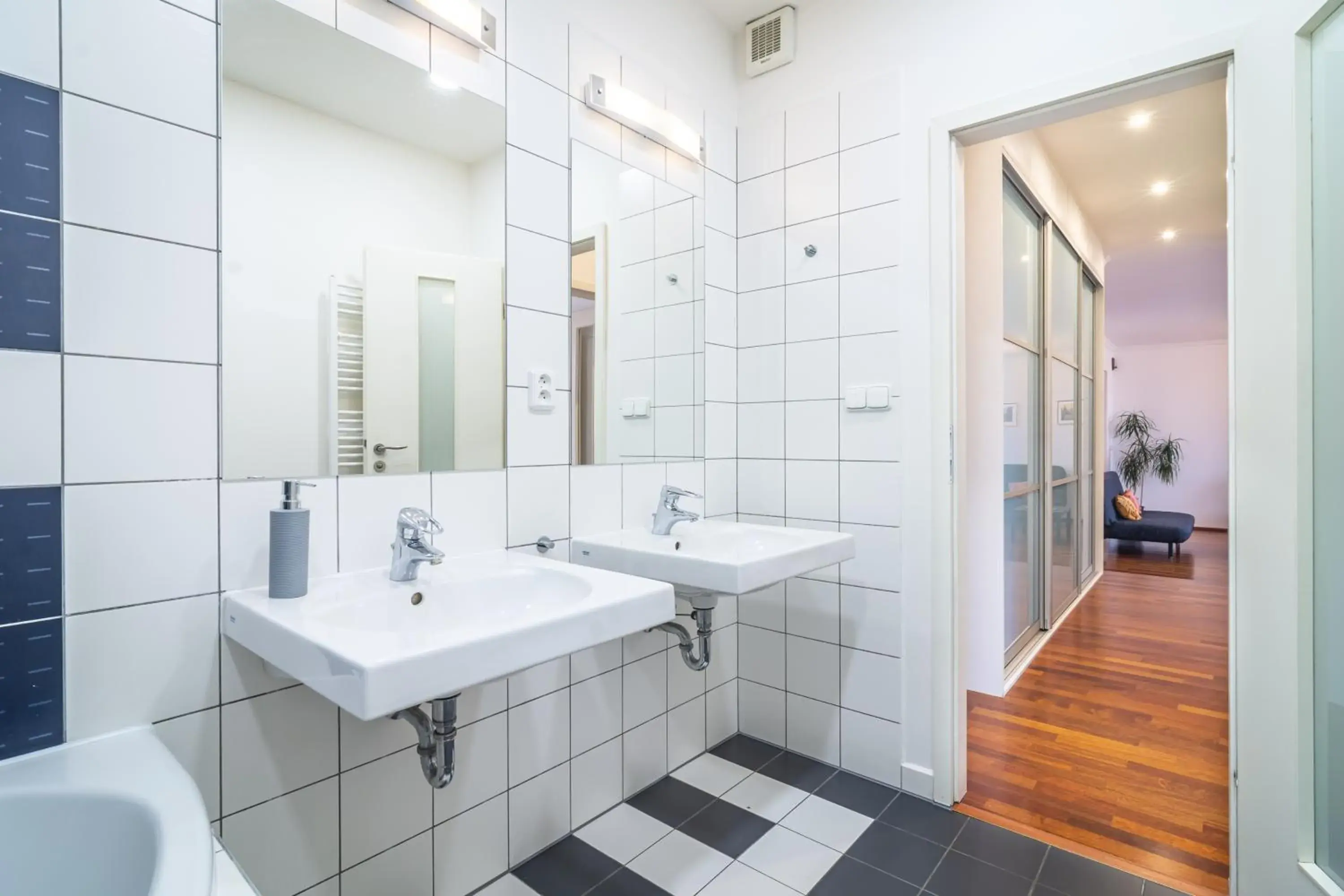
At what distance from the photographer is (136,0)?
1.08 m

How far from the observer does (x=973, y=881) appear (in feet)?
5.21

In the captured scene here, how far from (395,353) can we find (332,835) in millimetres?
981

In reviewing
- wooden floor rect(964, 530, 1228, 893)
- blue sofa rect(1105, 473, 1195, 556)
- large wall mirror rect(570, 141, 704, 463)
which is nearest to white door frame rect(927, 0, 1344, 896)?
wooden floor rect(964, 530, 1228, 893)

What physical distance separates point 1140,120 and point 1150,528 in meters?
4.35

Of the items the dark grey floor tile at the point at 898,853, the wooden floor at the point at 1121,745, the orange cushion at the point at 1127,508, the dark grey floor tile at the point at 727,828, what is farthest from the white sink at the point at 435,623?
the orange cushion at the point at 1127,508

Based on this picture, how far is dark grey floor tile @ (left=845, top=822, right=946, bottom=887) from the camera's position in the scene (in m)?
1.62

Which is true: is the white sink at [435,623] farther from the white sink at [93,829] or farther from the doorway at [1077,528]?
the doorway at [1077,528]

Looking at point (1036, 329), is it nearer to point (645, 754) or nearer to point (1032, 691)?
point (1032, 691)

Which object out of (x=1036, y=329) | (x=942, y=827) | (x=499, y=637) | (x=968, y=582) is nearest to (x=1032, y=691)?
(x=968, y=582)

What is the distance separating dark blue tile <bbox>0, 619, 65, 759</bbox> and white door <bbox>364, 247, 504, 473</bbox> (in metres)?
0.56

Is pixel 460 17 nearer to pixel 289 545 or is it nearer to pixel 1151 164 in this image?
pixel 289 545

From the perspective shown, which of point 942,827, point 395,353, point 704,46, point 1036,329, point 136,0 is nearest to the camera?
point 136,0

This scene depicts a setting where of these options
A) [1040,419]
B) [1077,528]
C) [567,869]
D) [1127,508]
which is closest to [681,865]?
[567,869]

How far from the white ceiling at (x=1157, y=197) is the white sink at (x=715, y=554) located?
5.83 feet
